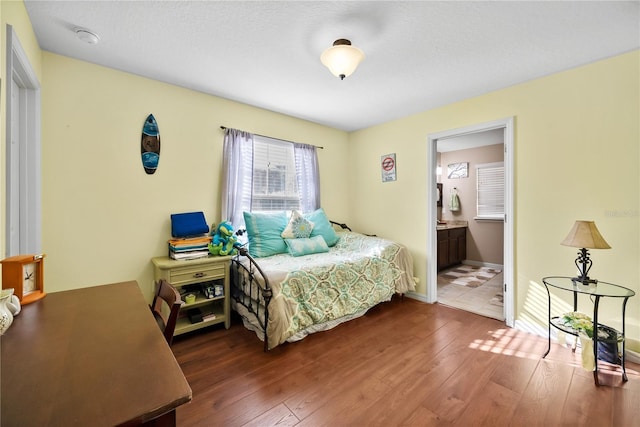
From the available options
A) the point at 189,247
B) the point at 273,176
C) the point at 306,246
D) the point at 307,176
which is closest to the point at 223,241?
the point at 189,247

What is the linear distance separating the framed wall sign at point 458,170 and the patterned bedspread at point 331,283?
314 cm

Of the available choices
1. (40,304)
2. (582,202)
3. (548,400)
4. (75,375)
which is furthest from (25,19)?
(582,202)

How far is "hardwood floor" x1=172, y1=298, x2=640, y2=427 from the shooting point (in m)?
1.52

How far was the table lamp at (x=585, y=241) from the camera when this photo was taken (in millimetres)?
1943

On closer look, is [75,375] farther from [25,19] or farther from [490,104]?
[490,104]

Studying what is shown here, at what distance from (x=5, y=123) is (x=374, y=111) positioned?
3.10 meters

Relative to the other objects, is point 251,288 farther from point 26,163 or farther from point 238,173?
point 26,163

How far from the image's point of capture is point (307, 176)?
3691 mm

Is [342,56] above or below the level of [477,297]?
above

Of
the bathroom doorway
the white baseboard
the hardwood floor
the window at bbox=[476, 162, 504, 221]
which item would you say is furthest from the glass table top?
the window at bbox=[476, 162, 504, 221]

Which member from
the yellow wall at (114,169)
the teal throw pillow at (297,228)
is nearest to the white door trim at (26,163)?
the yellow wall at (114,169)

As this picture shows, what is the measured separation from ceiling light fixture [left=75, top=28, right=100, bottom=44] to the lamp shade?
3.73 meters

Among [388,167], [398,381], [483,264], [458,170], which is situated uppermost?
[458,170]

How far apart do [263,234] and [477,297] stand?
9.19ft
